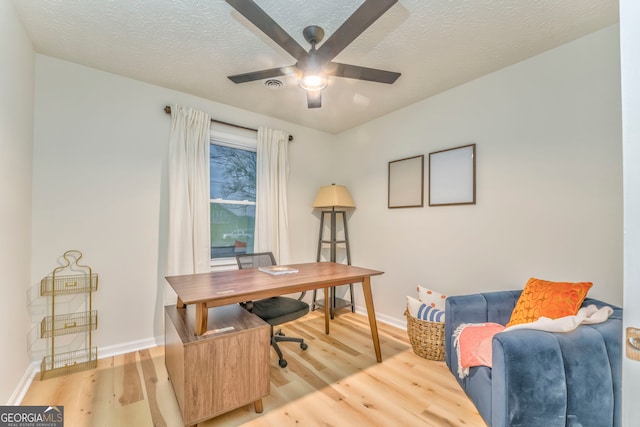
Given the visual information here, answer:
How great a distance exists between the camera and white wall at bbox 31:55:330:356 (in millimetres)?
2176

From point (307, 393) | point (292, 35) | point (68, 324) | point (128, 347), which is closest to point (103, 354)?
point (128, 347)

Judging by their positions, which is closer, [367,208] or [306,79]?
[306,79]

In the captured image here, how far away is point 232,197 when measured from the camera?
3.19 meters

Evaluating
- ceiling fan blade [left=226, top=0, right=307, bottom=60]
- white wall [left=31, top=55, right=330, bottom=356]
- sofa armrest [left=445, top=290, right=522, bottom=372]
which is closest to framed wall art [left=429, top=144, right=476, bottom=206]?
sofa armrest [left=445, top=290, right=522, bottom=372]

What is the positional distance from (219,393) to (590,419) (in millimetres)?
1785

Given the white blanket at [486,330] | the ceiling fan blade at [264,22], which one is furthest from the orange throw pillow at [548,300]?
the ceiling fan blade at [264,22]

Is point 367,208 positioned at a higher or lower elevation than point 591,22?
lower

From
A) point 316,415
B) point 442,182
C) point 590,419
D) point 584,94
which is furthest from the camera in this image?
point 442,182

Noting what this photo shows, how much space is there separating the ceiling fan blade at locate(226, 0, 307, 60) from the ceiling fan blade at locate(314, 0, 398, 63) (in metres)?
0.14

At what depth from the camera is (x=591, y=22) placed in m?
1.74

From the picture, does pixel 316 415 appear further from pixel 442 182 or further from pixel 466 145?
pixel 466 145

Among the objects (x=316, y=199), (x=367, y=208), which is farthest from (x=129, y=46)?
(x=367, y=208)

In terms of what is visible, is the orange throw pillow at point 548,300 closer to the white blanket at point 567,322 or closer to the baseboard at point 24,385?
the white blanket at point 567,322

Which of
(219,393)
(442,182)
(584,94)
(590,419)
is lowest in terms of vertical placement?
(219,393)
